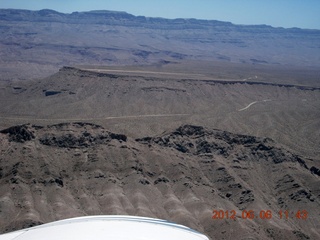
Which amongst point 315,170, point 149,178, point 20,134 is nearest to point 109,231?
point 149,178

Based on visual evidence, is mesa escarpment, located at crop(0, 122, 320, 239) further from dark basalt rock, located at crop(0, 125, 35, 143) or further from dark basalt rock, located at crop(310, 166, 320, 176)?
dark basalt rock, located at crop(310, 166, 320, 176)

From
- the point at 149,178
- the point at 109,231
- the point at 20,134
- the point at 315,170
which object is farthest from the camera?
the point at 315,170

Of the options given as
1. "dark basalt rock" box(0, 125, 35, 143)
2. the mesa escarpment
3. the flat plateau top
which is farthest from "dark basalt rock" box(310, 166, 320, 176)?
the flat plateau top

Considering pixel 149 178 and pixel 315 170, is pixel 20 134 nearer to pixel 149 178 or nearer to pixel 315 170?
pixel 149 178

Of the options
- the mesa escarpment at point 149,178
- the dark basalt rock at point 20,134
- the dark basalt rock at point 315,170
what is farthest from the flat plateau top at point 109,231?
the dark basalt rock at point 315,170

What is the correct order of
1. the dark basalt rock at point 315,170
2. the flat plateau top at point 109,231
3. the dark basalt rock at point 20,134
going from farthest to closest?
the dark basalt rock at point 315,170, the dark basalt rock at point 20,134, the flat plateau top at point 109,231

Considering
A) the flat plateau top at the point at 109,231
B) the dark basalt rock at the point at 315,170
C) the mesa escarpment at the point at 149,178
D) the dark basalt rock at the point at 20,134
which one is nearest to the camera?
the flat plateau top at the point at 109,231

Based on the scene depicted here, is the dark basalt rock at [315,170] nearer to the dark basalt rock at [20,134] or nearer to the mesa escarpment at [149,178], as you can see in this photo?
the mesa escarpment at [149,178]

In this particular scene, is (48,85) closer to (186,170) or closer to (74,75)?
(74,75)
